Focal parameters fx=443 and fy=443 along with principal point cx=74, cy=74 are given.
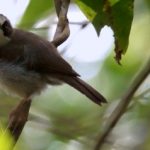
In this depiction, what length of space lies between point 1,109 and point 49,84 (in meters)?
0.75

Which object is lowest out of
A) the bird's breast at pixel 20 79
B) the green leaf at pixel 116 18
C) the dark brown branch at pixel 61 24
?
the bird's breast at pixel 20 79

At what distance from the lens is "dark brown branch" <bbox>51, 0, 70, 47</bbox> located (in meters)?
1.88

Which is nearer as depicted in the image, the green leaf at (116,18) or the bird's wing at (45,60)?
the green leaf at (116,18)

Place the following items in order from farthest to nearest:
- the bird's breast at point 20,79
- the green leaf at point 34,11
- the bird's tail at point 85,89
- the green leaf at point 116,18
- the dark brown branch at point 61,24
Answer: the bird's breast at point 20,79
the bird's tail at point 85,89
the dark brown branch at point 61,24
the green leaf at point 34,11
the green leaf at point 116,18

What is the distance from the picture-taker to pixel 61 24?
2.08 m

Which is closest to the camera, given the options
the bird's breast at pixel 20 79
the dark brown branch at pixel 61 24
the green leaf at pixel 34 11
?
the green leaf at pixel 34 11

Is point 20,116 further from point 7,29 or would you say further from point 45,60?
point 7,29

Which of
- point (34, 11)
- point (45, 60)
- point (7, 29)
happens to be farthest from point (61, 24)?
point (7, 29)

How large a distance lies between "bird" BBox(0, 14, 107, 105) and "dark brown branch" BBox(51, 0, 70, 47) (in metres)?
0.34

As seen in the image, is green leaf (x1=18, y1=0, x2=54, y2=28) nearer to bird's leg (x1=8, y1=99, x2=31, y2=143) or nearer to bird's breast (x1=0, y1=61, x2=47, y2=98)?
bird's leg (x1=8, y1=99, x2=31, y2=143)

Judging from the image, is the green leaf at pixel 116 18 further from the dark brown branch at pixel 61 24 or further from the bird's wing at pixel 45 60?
the bird's wing at pixel 45 60

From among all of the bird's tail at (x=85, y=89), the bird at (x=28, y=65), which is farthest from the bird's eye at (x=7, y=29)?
the bird's tail at (x=85, y=89)

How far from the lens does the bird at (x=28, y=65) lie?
8.48 ft

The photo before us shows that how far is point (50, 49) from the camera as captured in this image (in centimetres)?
254
